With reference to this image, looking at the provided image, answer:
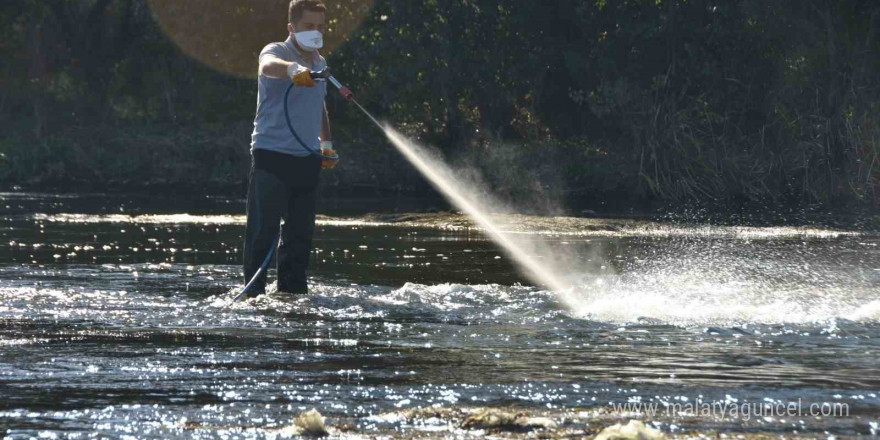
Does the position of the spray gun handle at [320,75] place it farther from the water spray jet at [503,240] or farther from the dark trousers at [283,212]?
the dark trousers at [283,212]

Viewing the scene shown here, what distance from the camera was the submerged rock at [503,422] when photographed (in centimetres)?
546

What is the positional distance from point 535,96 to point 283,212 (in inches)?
863

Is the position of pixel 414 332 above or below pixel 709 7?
below

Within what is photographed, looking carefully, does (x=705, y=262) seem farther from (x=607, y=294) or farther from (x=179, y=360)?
(x=179, y=360)

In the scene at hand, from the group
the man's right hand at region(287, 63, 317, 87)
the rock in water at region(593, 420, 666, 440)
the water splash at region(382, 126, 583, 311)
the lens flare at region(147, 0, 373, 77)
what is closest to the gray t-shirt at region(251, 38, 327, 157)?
the man's right hand at region(287, 63, 317, 87)

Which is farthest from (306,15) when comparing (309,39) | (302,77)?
(302,77)

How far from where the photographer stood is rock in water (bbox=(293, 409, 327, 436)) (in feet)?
17.5

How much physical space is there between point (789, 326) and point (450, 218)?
1367 cm

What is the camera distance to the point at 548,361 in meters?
7.27

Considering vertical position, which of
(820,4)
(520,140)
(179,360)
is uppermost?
(820,4)

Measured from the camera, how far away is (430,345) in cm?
793

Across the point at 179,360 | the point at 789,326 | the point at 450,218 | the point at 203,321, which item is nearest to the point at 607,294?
the point at 789,326

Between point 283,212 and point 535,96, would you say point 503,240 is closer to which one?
point 283,212

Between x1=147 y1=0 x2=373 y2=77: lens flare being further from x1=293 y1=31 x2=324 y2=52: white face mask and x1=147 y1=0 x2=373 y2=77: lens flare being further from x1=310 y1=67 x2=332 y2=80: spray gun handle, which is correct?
x1=310 y1=67 x2=332 y2=80: spray gun handle
